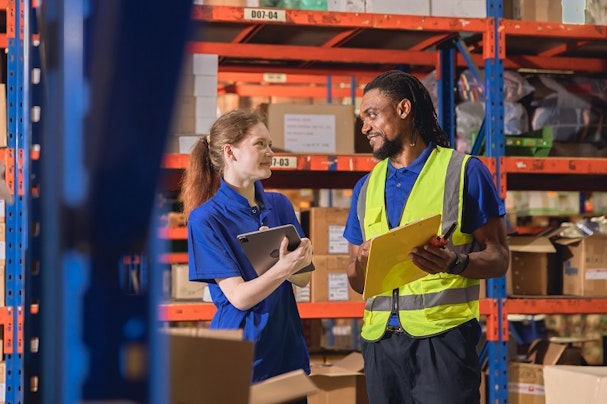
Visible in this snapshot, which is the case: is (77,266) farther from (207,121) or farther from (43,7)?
(207,121)

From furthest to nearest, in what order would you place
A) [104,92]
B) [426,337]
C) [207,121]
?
1. [207,121]
2. [426,337]
3. [104,92]

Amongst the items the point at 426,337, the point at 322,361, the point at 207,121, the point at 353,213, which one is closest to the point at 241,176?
the point at 353,213

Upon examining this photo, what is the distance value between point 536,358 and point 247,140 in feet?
8.41

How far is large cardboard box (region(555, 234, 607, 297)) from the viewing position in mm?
4914

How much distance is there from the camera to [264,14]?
Answer: 178 inches

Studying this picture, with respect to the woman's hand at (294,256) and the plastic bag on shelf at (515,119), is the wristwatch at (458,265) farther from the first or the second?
the plastic bag on shelf at (515,119)

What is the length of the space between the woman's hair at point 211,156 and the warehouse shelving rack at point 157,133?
0.61 m

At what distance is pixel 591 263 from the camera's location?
4.92m

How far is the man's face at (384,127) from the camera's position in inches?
121

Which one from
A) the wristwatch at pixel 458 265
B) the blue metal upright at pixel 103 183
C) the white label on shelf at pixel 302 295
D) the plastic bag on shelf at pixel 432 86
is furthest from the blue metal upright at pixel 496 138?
the blue metal upright at pixel 103 183

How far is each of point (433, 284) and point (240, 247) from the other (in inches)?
25.2

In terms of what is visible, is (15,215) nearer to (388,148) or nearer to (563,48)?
(388,148)

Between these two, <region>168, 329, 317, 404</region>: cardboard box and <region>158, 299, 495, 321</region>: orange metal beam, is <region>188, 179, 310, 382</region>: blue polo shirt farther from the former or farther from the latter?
<region>158, 299, 495, 321</region>: orange metal beam

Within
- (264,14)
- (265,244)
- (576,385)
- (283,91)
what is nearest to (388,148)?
(265,244)
